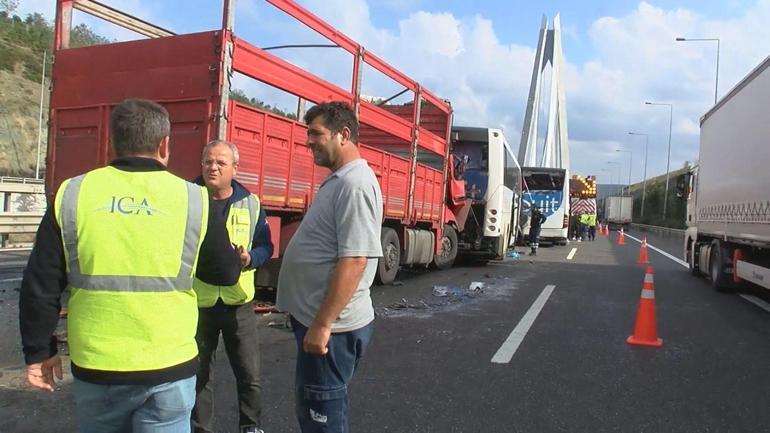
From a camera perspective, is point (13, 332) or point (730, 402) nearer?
point (730, 402)

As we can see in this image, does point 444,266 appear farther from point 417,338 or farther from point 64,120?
point 64,120

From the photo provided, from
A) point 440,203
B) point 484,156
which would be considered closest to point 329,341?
point 440,203

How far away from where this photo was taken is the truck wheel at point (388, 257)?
9.62 metres

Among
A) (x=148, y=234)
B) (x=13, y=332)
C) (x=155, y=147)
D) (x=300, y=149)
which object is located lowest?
(x=13, y=332)

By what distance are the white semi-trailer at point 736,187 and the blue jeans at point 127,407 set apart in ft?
28.2

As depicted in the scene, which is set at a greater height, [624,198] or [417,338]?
[624,198]

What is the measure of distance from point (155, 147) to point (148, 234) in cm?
32

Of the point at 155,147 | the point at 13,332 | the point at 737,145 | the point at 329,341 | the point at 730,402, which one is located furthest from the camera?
the point at 737,145

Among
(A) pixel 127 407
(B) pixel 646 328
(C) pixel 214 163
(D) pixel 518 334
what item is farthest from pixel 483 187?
(A) pixel 127 407

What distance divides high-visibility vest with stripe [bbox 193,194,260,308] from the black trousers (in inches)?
1.8

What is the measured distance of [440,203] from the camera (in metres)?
11.7

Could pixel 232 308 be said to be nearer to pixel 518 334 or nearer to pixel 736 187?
pixel 518 334

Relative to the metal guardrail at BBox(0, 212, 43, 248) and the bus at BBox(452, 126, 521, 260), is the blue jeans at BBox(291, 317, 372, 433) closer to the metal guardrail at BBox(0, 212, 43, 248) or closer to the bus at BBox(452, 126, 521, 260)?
the bus at BBox(452, 126, 521, 260)

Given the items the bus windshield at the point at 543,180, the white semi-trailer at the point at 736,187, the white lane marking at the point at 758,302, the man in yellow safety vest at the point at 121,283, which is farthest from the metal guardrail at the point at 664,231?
the man in yellow safety vest at the point at 121,283
